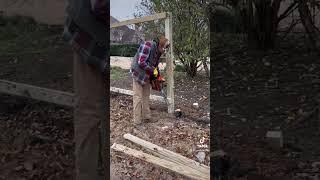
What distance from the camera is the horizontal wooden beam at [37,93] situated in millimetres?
1740

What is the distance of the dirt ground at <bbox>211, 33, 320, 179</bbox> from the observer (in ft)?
7.08

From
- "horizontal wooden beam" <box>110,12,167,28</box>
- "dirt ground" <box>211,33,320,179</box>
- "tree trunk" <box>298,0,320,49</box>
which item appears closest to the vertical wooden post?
"horizontal wooden beam" <box>110,12,167,28</box>

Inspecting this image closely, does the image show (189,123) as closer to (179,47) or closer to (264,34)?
(179,47)

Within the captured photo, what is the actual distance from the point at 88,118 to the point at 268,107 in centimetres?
112

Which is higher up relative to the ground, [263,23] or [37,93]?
[263,23]

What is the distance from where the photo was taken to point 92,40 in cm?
154

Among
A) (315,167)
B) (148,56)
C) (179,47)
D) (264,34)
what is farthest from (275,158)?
(179,47)

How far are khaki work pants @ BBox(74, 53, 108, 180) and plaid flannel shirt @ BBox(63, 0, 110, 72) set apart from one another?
0.12 ft

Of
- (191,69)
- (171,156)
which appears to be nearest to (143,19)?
(171,156)

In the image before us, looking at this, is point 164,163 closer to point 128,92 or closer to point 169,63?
point 169,63

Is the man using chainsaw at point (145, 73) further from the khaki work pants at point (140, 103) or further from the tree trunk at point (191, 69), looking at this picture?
the tree trunk at point (191, 69)

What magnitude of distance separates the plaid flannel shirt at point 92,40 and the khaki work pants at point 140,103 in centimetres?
342

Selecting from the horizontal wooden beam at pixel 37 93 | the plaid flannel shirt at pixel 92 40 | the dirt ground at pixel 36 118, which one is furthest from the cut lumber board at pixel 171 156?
the plaid flannel shirt at pixel 92 40

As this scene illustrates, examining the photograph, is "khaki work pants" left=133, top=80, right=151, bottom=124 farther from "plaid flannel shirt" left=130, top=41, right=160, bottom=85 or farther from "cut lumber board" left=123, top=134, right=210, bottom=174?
"cut lumber board" left=123, top=134, right=210, bottom=174
